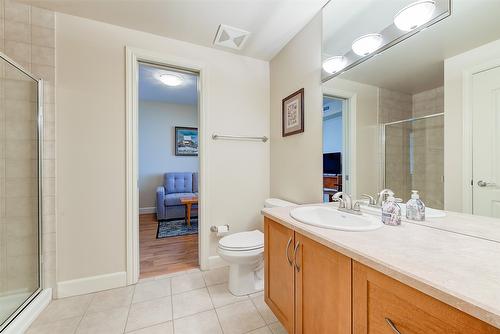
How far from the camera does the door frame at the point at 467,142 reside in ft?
2.77

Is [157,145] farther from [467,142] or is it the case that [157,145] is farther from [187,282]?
[467,142]

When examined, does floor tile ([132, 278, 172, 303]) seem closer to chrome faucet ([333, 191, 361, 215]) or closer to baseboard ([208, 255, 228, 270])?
baseboard ([208, 255, 228, 270])

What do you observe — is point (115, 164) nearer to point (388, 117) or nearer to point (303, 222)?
point (303, 222)

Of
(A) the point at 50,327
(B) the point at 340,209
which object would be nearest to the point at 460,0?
(B) the point at 340,209

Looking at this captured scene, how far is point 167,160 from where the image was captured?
452cm

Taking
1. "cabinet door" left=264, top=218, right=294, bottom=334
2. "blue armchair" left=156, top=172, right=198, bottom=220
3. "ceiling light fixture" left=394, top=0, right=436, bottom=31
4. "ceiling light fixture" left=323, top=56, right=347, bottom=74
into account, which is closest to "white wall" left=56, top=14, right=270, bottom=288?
"cabinet door" left=264, top=218, right=294, bottom=334

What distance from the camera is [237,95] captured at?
88.4 inches

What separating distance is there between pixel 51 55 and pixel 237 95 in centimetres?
158

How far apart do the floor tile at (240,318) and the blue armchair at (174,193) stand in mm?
2535

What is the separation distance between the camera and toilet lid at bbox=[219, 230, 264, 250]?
1.62 m

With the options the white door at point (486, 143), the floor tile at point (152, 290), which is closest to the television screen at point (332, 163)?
the white door at point (486, 143)

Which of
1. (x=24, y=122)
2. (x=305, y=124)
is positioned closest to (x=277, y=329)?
(x=305, y=124)

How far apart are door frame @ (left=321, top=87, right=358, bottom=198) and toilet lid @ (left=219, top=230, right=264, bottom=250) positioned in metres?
0.81

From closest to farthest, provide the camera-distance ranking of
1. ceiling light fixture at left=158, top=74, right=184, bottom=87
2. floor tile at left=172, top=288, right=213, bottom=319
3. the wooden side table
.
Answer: floor tile at left=172, top=288, right=213, bottom=319 < ceiling light fixture at left=158, top=74, right=184, bottom=87 < the wooden side table
